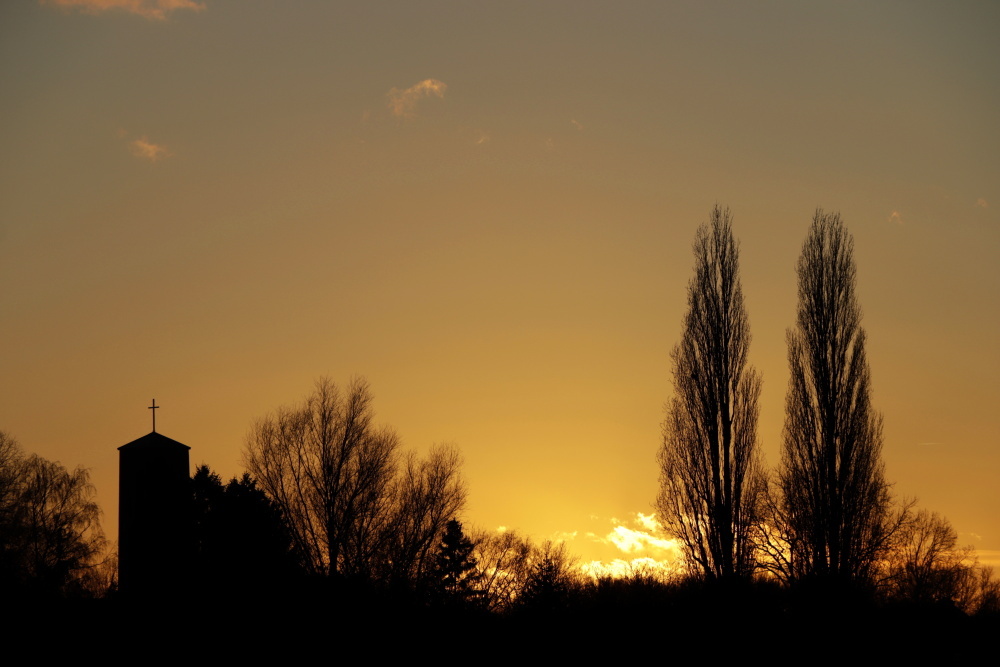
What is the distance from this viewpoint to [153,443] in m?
46.3

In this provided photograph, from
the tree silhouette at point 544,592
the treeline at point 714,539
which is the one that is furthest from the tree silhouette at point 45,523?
the tree silhouette at point 544,592

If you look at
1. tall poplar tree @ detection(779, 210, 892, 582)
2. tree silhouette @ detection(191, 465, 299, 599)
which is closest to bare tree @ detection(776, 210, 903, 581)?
tall poplar tree @ detection(779, 210, 892, 582)

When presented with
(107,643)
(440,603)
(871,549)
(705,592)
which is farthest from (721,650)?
(107,643)

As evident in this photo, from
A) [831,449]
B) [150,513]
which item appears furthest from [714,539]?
[150,513]

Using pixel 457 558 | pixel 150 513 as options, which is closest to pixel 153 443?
pixel 150 513

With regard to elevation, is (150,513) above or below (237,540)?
above

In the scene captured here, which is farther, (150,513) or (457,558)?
(457,558)

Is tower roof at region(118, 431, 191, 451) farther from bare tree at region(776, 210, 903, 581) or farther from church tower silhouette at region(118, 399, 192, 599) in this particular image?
bare tree at region(776, 210, 903, 581)

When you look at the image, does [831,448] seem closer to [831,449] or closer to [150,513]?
[831,449]

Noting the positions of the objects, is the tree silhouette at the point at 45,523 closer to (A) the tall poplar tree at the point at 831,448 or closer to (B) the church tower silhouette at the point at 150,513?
(B) the church tower silhouette at the point at 150,513

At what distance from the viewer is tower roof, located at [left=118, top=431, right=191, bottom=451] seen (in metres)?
45.9

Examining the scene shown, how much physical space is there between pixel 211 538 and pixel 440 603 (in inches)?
507

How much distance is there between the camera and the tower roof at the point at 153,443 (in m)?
45.9

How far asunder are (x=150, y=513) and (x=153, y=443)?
297 cm
